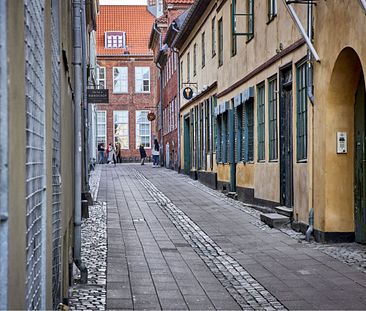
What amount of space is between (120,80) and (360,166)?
51.4 meters

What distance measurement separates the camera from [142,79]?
6156 centimetres

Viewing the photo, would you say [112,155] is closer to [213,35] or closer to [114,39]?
[114,39]

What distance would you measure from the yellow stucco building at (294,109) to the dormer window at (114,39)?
39472 mm

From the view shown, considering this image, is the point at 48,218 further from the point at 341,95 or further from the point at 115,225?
the point at 115,225

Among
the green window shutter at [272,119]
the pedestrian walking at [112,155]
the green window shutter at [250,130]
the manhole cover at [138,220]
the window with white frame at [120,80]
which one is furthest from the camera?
Answer: the window with white frame at [120,80]

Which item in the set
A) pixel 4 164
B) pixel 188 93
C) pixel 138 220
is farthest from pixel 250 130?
pixel 4 164

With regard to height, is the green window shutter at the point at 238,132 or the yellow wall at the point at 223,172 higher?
the green window shutter at the point at 238,132

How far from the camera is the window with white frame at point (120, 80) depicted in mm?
61062

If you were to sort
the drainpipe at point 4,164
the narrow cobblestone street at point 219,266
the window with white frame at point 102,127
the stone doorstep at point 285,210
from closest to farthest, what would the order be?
the drainpipe at point 4,164 < the narrow cobblestone street at point 219,266 < the stone doorstep at point 285,210 < the window with white frame at point 102,127

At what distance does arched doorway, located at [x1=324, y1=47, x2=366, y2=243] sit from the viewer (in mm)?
10930

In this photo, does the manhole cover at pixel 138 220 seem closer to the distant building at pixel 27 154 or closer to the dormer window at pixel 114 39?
the distant building at pixel 27 154

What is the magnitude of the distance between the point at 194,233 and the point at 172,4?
27395mm

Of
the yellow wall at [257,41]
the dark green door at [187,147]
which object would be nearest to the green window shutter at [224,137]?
the yellow wall at [257,41]

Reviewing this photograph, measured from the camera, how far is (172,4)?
38.5 m
